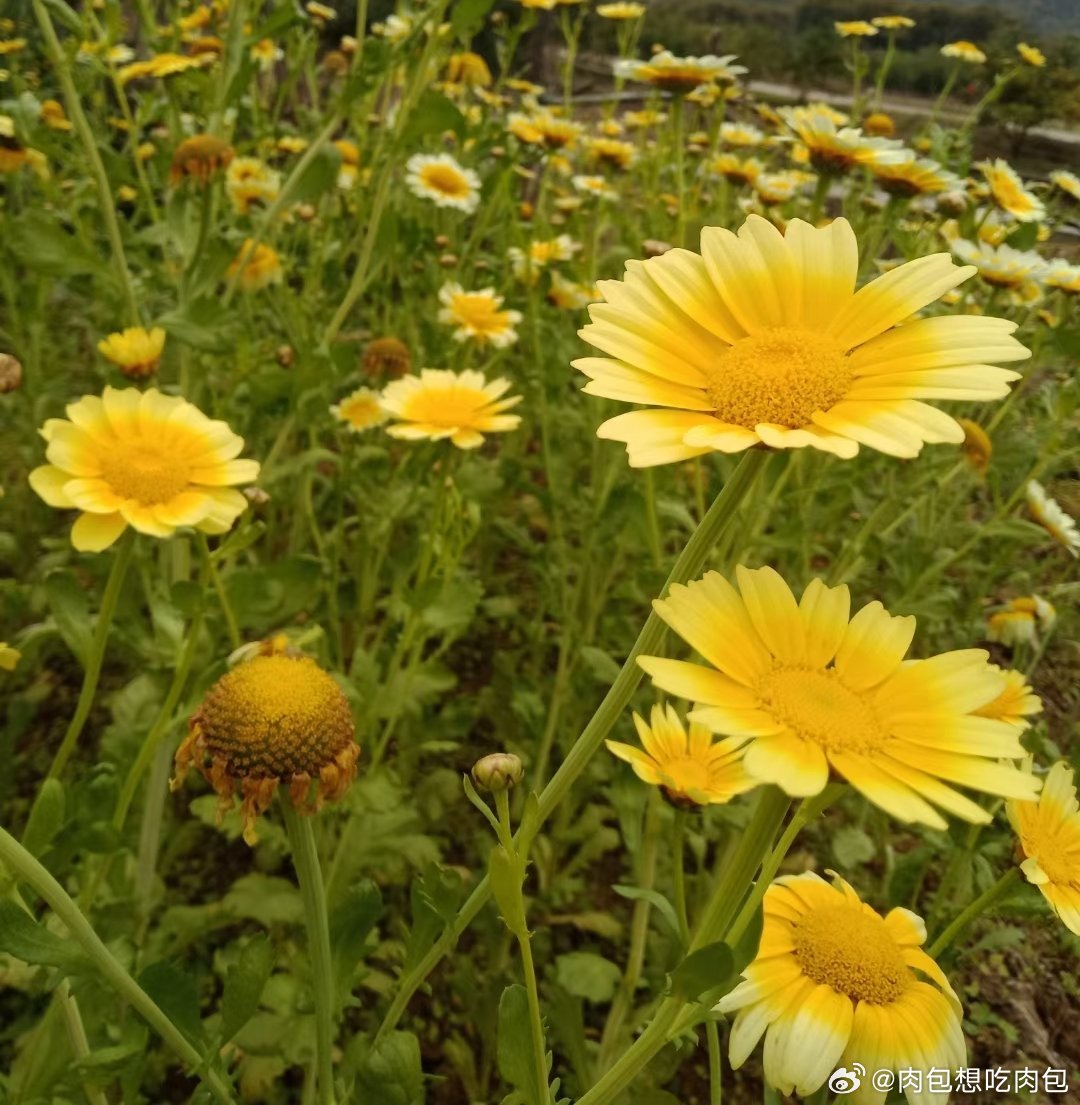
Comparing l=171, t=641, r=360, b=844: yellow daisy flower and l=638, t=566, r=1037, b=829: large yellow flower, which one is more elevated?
l=638, t=566, r=1037, b=829: large yellow flower

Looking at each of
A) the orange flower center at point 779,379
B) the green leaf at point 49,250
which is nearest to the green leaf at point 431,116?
the green leaf at point 49,250

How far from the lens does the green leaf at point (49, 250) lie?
1.51 meters

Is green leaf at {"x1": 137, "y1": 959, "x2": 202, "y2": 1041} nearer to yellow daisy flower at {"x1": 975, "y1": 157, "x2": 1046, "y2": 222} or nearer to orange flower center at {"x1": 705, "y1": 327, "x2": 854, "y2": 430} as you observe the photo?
orange flower center at {"x1": 705, "y1": 327, "x2": 854, "y2": 430}

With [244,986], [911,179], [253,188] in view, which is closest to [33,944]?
[244,986]

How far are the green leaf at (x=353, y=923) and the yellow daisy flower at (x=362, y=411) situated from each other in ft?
3.75

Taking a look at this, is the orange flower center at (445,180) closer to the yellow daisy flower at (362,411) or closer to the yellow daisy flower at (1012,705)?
the yellow daisy flower at (362,411)

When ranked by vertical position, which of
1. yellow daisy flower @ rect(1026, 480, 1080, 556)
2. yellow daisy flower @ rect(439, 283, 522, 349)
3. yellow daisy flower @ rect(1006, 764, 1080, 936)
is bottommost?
yellow daisy flower @ rect(1026, 480, 1080, 556)

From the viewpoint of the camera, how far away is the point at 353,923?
833 millimetres

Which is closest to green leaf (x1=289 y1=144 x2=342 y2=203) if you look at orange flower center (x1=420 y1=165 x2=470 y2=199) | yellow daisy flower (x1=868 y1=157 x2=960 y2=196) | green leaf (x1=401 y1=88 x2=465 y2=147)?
green leaf (x1=401 y1=88 x2=465 y2=147)

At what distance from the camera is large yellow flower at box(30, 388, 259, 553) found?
3.26 feet

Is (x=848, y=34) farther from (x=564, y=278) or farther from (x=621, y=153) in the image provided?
(x=564, y=278)

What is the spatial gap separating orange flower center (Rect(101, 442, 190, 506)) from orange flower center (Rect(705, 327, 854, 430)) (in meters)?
0.66

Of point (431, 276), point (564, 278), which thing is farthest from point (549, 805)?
point (431, 276)

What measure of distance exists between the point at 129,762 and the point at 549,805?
0.83 meters
